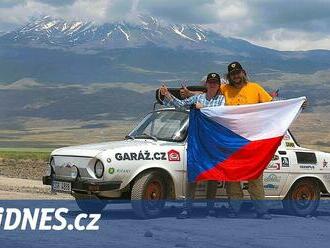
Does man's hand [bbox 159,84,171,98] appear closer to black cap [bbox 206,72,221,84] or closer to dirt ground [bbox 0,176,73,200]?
black cap [bbox 206,72,221,84]

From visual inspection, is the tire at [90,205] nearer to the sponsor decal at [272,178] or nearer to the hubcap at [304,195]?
the sponsor decal at [272,178]

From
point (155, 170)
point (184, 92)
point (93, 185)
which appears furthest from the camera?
point (184, 92)

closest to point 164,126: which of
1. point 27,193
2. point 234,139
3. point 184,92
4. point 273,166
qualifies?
point 184,92

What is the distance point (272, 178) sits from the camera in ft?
36.0

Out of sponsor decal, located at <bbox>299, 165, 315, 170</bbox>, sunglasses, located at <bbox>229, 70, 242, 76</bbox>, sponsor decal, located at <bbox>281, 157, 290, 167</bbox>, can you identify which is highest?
sunglasses, located at <bbox>229, 70, 242, 76</bbox>

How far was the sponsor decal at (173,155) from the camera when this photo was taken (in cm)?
1017

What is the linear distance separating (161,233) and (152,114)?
10.8 feet

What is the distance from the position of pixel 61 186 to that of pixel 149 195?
Answer: 1.38 m

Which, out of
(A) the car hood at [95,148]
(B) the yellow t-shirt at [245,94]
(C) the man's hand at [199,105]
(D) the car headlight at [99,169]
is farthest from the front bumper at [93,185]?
(B) the yellow t-shirt at [245,94]

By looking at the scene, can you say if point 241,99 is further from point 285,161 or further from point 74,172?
point 74,172

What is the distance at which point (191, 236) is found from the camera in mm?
8078

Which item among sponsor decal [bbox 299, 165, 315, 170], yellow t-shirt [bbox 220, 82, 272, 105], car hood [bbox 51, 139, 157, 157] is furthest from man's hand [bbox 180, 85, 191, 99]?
sponsor decal [bbox 299, 165, 315, 170]

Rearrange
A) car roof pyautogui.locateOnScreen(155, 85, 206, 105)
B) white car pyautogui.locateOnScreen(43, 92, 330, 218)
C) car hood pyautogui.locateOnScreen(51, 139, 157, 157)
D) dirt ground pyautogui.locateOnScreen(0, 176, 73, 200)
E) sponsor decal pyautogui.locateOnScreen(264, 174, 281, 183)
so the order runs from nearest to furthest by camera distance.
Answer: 1. white car pyautogui.locateOnScreen(43, 92, 330, 218)
2. car hood pyautogui.locateOnScreen(51, 139, 157, 157)
3. sponsor decal pyautogui.locateOnScreen(264, 174, 281, 183)
4. car roof pyautogui.locateOnScreen(155, 85, 206, 105)
5. dirt ground pyautogui.locateOnScreen(0, 176, 73, 200)

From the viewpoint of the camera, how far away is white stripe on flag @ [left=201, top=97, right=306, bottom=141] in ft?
34.3
